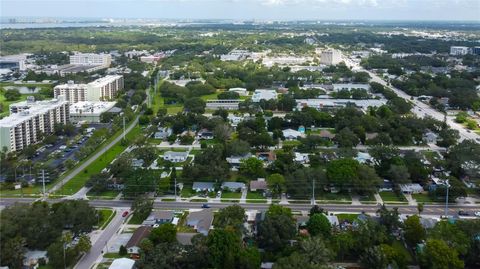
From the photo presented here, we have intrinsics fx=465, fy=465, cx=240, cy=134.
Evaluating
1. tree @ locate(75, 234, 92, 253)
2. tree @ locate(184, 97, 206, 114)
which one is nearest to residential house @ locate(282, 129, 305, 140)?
tree @ locate(184, 97, 206, 114)

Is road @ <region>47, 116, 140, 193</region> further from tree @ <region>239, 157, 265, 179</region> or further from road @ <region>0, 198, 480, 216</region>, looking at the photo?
tree @ <region>239, 157, 265, 179</region>

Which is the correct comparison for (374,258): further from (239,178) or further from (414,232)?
(239,178)

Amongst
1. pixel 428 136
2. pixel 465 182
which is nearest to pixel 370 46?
pixel 428 136

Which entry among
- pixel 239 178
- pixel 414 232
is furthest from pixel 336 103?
pixel 414 232

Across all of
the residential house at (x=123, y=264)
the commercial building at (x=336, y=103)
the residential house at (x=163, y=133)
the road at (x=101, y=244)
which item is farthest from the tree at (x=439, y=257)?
the commercial building at (x=336, y=103)

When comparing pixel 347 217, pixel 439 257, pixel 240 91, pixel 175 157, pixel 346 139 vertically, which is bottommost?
pixel 347 217

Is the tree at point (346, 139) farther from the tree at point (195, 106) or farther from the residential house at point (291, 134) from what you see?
the tree at point (195, 106)
